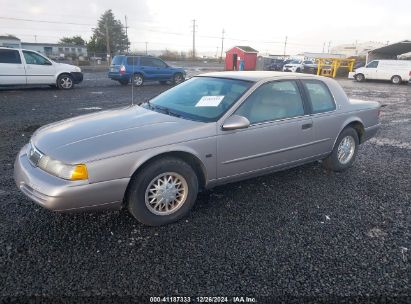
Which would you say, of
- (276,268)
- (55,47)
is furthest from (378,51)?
(55,47)

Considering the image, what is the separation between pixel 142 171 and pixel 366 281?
6.85 ft

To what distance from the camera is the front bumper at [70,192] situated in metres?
2.70

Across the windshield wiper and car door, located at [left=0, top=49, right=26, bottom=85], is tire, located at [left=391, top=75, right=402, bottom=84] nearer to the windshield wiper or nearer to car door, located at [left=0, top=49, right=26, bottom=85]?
car door, located at [left=0, top=49, right=26, bottom=85]

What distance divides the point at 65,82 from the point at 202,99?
1215 cm

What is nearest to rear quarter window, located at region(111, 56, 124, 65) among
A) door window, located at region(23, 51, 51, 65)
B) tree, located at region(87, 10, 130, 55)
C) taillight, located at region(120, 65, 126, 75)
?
taillight, located at region(120, 65, 126, 75)

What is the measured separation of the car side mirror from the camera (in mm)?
3323

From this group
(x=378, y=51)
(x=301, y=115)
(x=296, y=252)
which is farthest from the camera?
(x=378, y=51)

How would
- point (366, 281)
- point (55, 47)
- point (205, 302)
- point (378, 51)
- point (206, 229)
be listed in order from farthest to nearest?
point (55, 47) → point (378, 51) → point (206, 229) → point (366, 281) → point (205, 302)

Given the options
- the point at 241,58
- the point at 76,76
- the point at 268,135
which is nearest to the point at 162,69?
the point at 76,76

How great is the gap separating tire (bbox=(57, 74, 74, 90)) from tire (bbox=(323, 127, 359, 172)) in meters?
12.5

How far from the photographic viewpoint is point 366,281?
2.52 meters

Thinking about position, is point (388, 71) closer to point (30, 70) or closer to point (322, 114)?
point (30, 70)

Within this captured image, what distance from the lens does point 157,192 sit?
10.4 ft

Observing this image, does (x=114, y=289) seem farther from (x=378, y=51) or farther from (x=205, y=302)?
(x=378, y=51)
